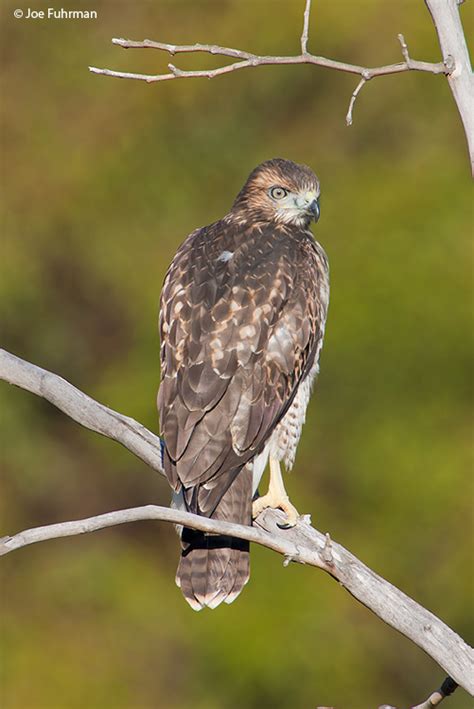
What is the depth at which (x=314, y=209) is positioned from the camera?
5.08 metres

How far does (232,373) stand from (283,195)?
1132 mm

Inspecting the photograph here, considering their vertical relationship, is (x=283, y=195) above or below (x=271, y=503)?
above

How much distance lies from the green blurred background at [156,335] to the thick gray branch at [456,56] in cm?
766

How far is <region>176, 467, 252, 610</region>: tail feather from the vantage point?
4.26 metres

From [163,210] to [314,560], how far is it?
10710 millimetres

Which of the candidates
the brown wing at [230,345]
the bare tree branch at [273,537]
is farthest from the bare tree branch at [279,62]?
the brown wing at [230,345]

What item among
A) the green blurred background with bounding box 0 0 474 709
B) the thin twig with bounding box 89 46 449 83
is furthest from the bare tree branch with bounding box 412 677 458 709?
the green blurred background with bounding box 0 0 474 709

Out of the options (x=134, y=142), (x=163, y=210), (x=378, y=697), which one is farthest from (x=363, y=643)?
(x=134, y=142)

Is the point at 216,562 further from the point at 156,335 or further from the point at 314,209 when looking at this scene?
the point at 156,335

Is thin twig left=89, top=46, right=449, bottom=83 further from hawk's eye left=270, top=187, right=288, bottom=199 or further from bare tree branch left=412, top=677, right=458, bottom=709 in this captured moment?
hawk's eye left=270, top=187, right=288, bottom=199

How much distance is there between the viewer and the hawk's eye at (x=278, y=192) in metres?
5.23

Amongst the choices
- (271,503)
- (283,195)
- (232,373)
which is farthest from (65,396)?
(283,195)

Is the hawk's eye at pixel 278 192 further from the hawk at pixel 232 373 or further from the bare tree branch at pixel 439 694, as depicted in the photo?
the bare tree branch at pixel 439 694

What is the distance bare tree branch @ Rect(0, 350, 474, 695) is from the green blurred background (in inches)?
250
